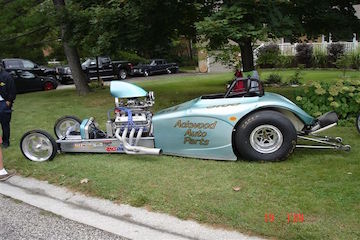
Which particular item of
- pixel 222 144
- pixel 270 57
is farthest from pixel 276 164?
pixel 270 57

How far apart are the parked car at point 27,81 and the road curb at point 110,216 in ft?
46.4

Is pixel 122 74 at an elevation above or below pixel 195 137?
above

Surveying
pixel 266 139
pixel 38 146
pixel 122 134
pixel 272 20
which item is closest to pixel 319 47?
→ pixel 272 20

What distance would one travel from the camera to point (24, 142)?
664 cm

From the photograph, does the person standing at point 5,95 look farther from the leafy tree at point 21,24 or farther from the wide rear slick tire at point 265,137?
the leafy tree at point 21,24

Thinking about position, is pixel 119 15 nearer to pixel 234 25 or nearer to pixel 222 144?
pixel 234 25

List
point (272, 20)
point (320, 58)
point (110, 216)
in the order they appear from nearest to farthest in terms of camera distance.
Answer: point (110, 216) < point (272, 20) < point (320, 58)

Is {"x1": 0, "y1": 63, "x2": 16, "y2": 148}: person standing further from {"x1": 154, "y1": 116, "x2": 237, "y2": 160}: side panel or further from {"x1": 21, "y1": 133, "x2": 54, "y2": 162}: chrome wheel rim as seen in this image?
{"x1": 154, "y1": 116, "x2": 237, "y2": 160}: side panel

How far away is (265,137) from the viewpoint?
5.85 metres

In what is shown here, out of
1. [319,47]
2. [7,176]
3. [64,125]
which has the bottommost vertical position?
[7,176]

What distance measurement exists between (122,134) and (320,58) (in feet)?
65.8

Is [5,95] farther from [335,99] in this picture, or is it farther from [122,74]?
[122,74]

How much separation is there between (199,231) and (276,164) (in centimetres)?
204

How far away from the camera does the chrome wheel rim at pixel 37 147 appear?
6543 mm
